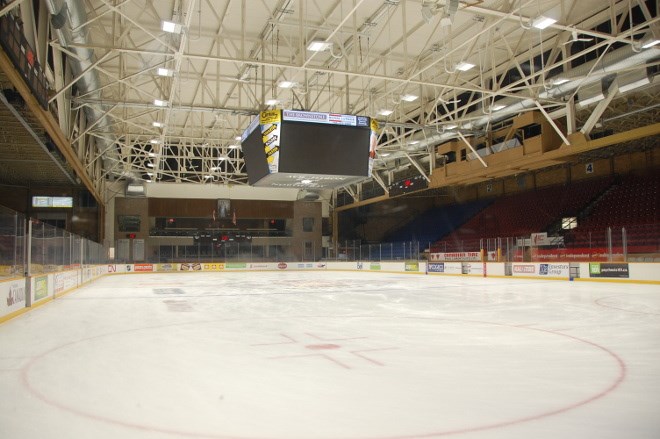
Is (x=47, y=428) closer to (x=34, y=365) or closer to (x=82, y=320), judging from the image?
(x=34, y=365)

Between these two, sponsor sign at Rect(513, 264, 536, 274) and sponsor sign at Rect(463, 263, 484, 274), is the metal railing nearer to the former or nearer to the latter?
sponsor sign at Rect(463, 263, 484, 274)

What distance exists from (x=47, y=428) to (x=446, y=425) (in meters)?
2.67

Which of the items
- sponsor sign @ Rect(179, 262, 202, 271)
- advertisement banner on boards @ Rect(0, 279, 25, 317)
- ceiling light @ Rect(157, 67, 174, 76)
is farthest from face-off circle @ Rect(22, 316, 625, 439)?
sponsor sign @ Rect(179, 262, 202, 271)

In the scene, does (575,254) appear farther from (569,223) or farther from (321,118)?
(321,118)

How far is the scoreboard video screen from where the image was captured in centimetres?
1569

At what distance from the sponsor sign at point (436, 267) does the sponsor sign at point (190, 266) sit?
52.8 feet

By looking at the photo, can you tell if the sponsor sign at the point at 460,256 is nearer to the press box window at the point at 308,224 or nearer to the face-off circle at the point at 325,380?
the press box window at the point at 308,224

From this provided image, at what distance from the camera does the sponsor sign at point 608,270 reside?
1839cm

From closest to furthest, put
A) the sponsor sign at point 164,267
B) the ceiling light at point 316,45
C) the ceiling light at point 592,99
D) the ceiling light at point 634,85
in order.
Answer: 1. the ceiling light at point 316,45
2. the ceiling light at point 634,85
3. the ceiling light at point 592,99
4. the sponsor sign at point 164,267

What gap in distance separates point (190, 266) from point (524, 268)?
2224 centimetres

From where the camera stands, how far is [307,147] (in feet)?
52.5

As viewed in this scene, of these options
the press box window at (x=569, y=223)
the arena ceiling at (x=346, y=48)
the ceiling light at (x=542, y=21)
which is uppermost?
the arena ceiling at (x=346, y=48)

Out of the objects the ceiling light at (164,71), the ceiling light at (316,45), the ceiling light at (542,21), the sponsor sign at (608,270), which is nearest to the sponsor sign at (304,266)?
the sponsor sign at (608,270)

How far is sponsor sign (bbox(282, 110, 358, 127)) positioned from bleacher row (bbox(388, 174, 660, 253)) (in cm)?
1030
